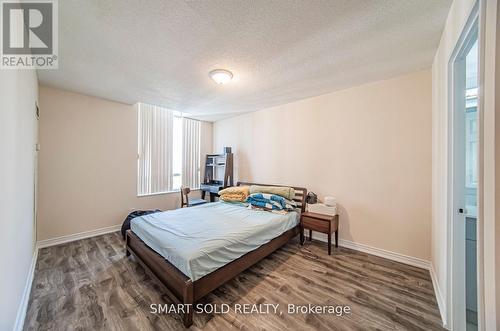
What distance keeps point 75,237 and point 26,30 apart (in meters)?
3.14

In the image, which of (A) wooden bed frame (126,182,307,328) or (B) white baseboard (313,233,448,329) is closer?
(A) wooden bed frame (126,182,307,328)

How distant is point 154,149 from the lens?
14.4ft

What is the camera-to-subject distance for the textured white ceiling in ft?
4.90

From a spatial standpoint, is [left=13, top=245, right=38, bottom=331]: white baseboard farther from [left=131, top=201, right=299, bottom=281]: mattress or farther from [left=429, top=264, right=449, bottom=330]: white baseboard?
[left=429, top=264, right=449, bottom=330]: white baseboard

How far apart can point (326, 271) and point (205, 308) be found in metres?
1.55

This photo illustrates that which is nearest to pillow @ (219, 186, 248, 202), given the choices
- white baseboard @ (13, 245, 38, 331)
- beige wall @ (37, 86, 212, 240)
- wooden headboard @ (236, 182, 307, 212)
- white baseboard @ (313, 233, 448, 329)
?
wooden headboard @ (236, 182, 307, 212)

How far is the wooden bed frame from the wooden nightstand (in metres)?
0.67

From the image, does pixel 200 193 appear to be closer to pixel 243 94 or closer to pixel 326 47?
pixel 243 94

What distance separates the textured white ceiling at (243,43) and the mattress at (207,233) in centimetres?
207

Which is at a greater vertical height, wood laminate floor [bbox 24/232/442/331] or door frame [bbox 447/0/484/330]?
door frame [bbox 447/0/484/330]

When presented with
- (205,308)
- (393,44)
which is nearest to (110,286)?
(205,308)

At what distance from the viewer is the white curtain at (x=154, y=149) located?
420 centimetres

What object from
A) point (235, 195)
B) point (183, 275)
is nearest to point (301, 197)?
point (235, 195)

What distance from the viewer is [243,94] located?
3328 millimetres
